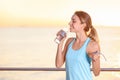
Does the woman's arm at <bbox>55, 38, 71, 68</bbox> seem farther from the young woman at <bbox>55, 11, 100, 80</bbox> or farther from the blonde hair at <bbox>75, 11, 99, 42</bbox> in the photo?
the blonde hair at <bbox>75, 11, 99, 42</bbox>

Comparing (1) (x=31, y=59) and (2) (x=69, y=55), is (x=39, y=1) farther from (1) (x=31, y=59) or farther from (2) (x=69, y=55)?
(2) (x=69, y=55)

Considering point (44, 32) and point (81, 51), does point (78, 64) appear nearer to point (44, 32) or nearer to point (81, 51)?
point (81, 51)

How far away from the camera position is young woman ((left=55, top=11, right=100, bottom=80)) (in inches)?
91.0

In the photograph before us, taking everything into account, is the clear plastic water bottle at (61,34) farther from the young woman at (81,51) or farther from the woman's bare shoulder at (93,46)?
the woman's bare shoulder at (93,46)

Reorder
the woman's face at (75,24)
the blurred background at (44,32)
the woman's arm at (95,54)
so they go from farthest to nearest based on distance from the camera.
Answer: the blurred background at (44,32) < the woman's face at (75,24) < the woman's arm at (95,54)

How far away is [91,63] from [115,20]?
15655mm

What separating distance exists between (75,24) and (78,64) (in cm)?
26

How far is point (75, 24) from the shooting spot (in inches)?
94.4

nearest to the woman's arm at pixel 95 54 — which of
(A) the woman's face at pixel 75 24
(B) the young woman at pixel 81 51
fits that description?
(B) the young woman at pixel 81 51

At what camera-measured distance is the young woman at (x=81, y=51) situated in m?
2.31

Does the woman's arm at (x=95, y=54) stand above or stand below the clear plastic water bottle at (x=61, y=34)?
below

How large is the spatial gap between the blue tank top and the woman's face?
0.13 metres

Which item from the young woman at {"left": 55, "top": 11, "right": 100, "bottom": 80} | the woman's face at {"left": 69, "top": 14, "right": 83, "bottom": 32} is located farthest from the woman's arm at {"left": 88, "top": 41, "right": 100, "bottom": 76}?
the woman's face at {"left": 69, "top": 14, "right": 83, "bottom": 32}

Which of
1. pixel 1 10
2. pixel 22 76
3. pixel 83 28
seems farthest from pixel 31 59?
pixel 83 28
